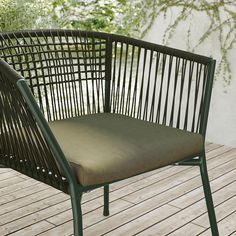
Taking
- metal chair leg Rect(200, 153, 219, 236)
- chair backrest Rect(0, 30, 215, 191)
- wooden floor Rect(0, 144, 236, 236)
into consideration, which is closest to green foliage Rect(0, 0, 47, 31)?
wooden floor Rect(0, 144, 236, 236)

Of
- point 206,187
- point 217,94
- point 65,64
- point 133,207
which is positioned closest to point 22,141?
point 65,64

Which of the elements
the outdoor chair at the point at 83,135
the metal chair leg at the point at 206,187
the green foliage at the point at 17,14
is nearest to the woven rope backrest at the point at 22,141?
the outdoor chair at the point at 83,135

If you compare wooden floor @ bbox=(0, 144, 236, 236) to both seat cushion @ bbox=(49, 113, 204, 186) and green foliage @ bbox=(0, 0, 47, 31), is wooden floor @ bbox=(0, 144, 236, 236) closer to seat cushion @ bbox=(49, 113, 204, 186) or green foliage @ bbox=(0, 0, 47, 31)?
seat cushion @ bbox=(49, 113, 204, 186)

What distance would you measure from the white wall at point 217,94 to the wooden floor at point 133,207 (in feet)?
1.54

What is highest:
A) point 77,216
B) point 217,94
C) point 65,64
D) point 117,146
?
point 65,64

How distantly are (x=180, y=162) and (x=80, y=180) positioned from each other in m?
0.38

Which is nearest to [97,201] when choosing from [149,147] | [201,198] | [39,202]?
[39,202]

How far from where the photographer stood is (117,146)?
134 centimetres

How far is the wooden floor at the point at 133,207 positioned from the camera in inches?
71.2

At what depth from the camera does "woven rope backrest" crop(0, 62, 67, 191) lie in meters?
1.18

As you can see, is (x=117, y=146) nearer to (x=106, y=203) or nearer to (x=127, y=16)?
(x=106, y=203)

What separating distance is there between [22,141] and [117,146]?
10.8 inches

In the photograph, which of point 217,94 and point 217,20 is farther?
point 217,94

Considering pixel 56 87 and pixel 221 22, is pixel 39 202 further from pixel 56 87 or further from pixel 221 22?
pixel 221 22
